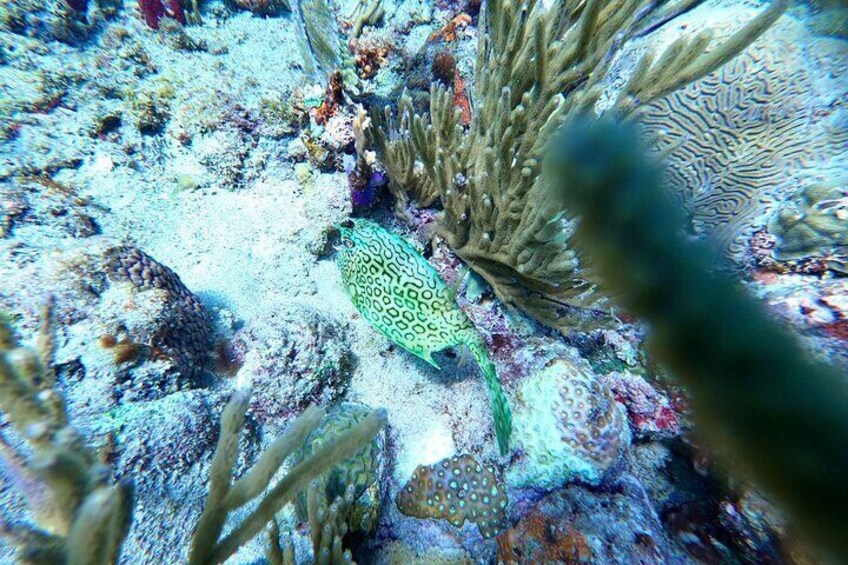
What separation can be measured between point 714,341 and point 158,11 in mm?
A: 9862

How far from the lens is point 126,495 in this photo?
1394 millimetres

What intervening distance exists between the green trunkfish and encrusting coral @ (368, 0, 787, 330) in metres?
0.90

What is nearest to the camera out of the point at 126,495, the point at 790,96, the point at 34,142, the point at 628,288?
the point at 628,288

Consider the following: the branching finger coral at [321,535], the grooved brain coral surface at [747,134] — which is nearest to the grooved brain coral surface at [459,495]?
the branching finger coral at [321,535]

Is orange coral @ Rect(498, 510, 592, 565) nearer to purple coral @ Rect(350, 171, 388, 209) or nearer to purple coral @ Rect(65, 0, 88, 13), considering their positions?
purple coral @ Rect(350, 171, 388, 209)

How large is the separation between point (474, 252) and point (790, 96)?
434cm

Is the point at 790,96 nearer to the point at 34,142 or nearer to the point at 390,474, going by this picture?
the point at 390,474

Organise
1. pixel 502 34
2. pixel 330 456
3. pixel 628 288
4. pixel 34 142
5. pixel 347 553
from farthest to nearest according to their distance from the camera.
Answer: pixel 34 142 < pixel 502 34 < pixel 347 553 < pixel 330 456 < pixel 628 288

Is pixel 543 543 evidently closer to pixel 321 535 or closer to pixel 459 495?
pixel 459 495

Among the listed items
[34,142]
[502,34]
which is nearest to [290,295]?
[502,34]

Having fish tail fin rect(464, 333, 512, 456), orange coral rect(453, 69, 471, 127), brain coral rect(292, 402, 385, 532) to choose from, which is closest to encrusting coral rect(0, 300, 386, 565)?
brain coral rect(292, 402, 385, 532)

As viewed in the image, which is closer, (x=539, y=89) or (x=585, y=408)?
(x=585, y=408)

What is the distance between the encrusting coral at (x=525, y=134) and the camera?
3100 mm

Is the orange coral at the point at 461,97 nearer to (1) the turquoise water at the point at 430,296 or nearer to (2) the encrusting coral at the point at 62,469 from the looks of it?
(1) the turquoise water at the point at 430,296
